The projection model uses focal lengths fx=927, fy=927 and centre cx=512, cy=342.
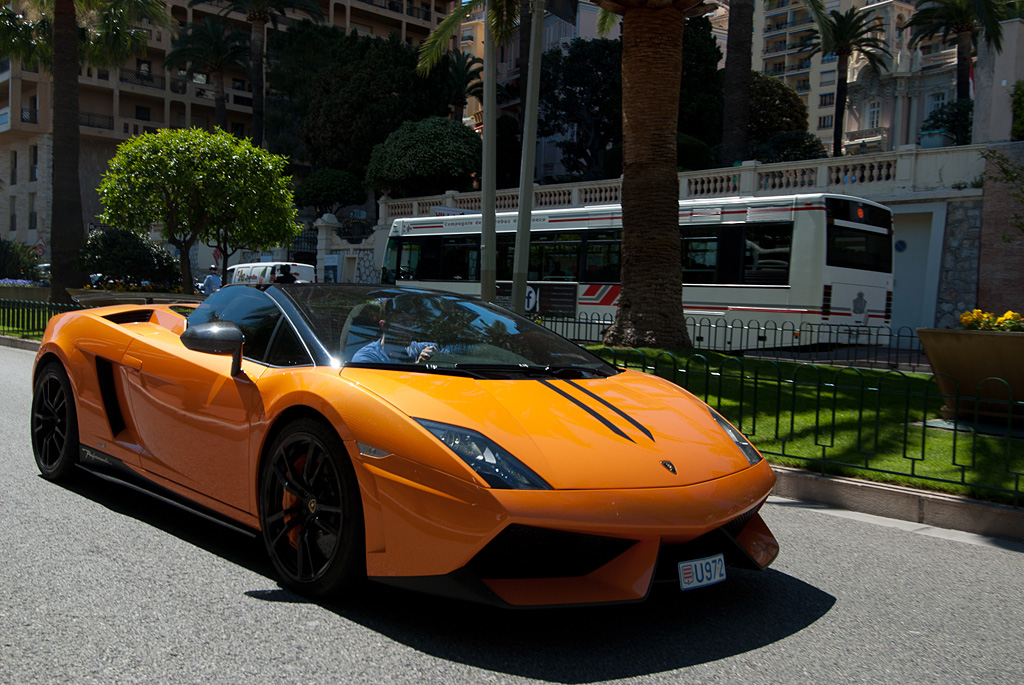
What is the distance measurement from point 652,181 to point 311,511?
396 inches

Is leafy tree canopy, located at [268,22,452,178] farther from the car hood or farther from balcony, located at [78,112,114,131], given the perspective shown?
the car hood

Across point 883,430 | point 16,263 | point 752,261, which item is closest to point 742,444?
point 883,430

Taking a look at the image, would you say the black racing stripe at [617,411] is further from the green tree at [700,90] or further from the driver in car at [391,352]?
the green tree at [700,90]

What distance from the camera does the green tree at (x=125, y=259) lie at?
989 inches

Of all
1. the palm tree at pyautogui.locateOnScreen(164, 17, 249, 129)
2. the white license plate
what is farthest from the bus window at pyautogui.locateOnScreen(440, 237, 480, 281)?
the palm tree at pyautogui.locateOnScreen(164, 17, 249, 129)

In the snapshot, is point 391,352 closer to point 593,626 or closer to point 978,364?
point 593,626

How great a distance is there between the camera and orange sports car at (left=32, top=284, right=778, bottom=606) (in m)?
3.24

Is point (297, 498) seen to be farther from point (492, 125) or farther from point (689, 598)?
point (492, 125)

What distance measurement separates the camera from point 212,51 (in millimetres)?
50875

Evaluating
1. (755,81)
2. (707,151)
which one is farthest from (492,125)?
(755,81)

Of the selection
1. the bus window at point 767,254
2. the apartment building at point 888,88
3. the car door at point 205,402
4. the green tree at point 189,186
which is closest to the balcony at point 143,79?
the green tree at point 189,186

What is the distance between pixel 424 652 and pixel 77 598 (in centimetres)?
152

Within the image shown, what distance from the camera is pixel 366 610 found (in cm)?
364

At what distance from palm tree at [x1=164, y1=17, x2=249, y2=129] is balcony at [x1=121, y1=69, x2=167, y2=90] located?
21.2ft
